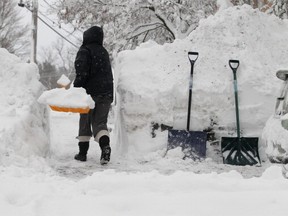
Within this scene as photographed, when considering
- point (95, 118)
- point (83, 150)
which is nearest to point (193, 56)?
point (95, 118)

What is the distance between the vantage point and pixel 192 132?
6.71 metres

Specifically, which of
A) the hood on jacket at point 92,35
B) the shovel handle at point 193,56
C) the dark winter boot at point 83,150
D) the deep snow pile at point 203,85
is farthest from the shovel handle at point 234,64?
the dark winter boot at point 83,150

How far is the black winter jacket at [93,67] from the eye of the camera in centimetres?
629

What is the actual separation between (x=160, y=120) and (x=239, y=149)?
124 cm

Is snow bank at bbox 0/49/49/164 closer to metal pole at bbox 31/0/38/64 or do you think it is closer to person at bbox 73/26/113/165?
person at bbox 73/26/113/165

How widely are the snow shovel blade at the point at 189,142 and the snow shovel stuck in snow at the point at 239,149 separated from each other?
13.0 inches

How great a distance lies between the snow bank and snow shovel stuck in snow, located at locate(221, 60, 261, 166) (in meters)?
2.58

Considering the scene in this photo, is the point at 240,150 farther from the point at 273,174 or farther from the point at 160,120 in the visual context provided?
the point at 273,174

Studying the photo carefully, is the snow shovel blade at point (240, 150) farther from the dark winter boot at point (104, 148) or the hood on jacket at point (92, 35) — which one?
the hood on jacket at point (92, 35)

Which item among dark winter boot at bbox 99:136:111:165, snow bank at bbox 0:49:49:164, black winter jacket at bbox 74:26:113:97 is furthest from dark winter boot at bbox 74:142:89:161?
black winter jacket at bbox 74:26:113:97

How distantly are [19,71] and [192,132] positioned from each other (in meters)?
2.70

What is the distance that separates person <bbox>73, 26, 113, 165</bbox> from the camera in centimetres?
629

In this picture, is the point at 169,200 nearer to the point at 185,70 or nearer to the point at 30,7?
the point at 185,70

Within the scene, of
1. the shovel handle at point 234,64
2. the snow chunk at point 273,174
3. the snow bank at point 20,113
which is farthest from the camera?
the shovel handle at point 234,64
